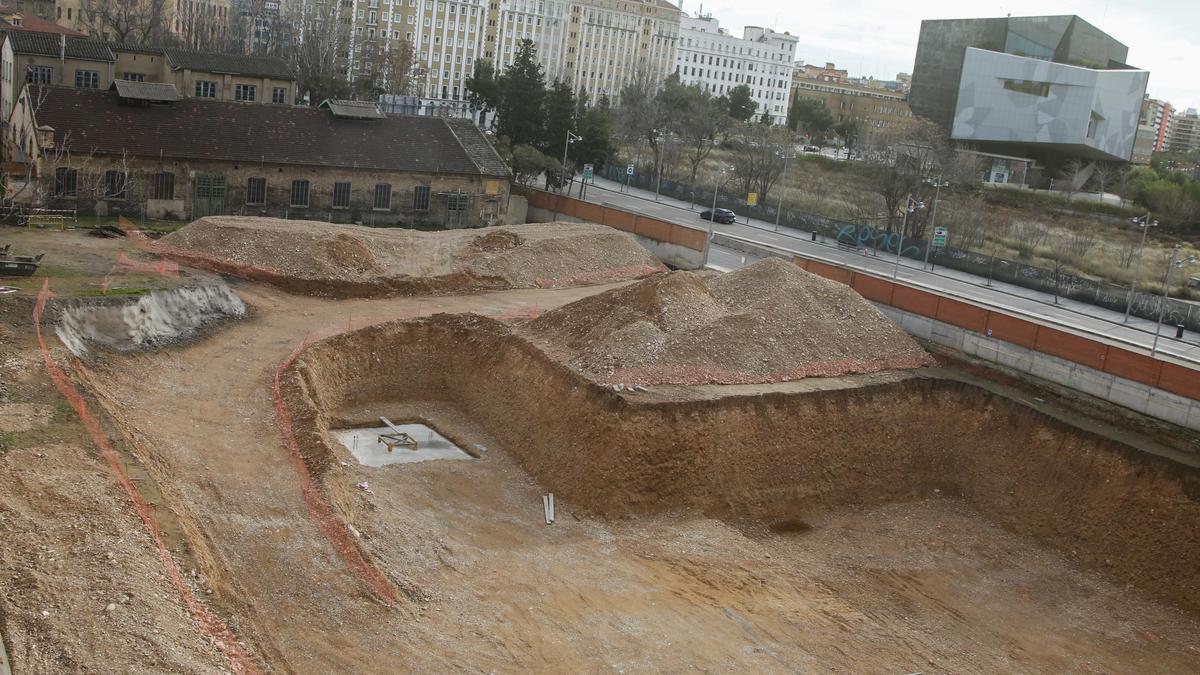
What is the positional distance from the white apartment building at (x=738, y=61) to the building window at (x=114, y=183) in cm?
13513

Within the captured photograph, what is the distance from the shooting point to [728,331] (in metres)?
35.1

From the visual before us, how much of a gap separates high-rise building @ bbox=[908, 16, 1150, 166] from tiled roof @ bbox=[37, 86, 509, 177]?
5822cm

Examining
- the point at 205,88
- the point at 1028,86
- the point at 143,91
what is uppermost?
the point at 1028,86

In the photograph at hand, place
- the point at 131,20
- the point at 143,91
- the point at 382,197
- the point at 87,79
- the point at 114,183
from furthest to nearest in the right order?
the point at 131,20, the point at 87,79, the point at 382,197, the point at 143,91, the point at 114,183

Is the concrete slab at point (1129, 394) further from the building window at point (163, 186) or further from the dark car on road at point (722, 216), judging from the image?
the building window at point (163, 186)

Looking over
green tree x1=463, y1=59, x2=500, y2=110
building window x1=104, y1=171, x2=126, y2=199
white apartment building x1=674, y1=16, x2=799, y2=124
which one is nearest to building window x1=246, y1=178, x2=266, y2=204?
building window x1=104, y1=171, x2=126, y2=199

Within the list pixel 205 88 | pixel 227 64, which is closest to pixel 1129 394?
pixel 205 88

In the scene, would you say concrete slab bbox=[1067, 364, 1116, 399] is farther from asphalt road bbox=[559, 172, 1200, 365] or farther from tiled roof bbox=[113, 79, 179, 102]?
tiled roof bbox=[113, 79, 179, 102]

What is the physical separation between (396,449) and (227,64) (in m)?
47.1

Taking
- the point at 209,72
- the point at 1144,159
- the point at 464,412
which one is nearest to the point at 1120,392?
the point at 464,412

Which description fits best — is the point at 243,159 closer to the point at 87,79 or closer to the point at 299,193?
the point at 299,193

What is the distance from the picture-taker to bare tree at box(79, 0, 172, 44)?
342 feet

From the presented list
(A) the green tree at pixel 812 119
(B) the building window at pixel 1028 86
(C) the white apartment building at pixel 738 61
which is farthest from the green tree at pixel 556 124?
(C) the white apartment building at pixel 738 61

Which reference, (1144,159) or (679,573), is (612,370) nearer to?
→ (679,573)
